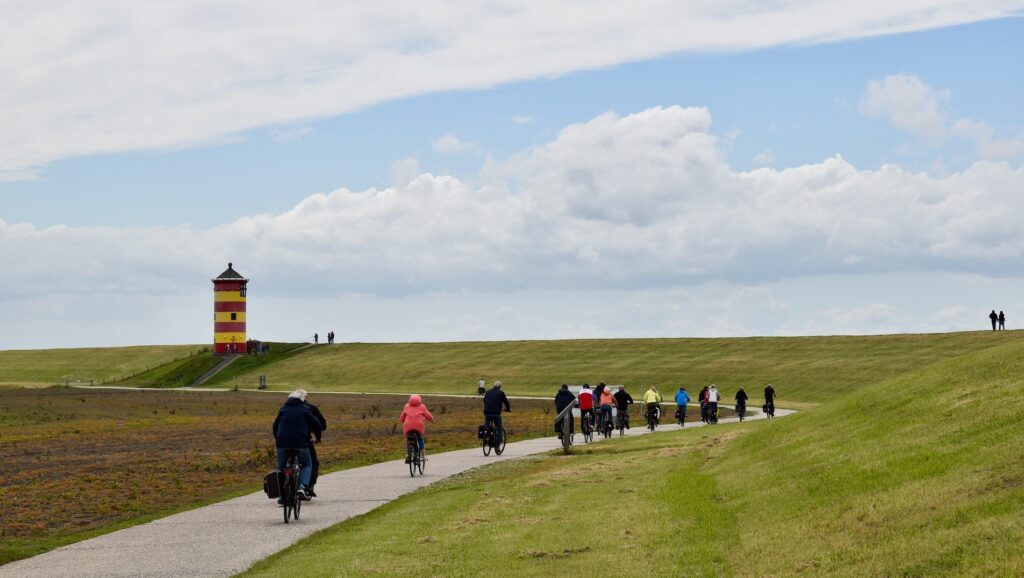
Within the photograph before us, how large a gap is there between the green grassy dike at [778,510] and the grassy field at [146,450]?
5519 mm

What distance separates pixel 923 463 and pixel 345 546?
807 centimetres

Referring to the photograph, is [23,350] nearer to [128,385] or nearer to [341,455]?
[128,385]

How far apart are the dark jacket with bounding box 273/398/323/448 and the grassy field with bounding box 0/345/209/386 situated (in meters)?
113

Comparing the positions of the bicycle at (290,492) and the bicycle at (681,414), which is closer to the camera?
the bicycle at (290,492)

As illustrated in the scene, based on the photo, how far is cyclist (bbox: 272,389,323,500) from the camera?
66.9 feet

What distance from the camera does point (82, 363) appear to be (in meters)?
146

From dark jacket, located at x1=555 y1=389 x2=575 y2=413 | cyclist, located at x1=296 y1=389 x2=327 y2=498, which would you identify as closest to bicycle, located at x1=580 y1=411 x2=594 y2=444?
dark jacket, located at x1=555 y1=389 x2=575 y2=413

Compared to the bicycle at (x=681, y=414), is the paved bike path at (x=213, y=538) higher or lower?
lower

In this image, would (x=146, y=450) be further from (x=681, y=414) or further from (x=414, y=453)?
(x=681, y=414)

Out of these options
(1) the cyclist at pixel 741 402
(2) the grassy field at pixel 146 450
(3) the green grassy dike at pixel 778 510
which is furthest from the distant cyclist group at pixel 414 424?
(1) the cyclist at pixel 741 402

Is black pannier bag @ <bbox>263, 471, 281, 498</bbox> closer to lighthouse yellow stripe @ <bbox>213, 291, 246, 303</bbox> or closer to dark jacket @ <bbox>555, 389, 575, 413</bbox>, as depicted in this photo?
dark jacket @ <bbox>555, 389, 575, 413</bbox>

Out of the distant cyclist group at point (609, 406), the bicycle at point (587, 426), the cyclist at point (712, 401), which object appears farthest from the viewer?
the cyclist at point (712, 401)

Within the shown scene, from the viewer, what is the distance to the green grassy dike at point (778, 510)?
13633 mm

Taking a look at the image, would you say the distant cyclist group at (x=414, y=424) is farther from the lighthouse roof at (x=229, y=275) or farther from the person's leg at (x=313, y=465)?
the lighthouse roof at (x=229, y=275)
